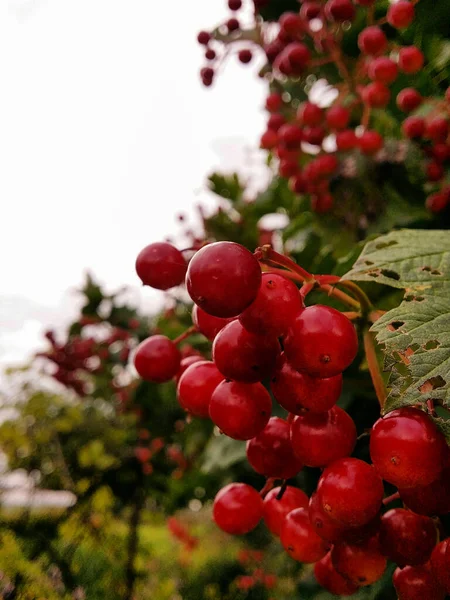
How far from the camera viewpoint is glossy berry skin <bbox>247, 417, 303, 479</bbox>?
2.45ft

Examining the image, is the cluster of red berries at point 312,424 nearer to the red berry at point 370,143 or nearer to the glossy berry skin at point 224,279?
the glossy berry skin at point 224,279

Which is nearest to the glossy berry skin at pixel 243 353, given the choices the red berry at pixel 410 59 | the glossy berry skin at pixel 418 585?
the glossy berry skin at pixel 418 585

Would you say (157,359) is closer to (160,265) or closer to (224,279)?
(160,265)

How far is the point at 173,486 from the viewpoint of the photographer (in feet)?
12.8

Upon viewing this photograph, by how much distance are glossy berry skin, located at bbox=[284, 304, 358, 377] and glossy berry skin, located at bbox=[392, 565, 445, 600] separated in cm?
34

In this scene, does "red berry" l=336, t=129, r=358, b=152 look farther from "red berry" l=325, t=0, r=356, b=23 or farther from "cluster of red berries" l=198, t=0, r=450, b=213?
"red berry" l=325, t=0, r=356, b=23

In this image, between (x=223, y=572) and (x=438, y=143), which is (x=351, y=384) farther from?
(x=223, y=572)

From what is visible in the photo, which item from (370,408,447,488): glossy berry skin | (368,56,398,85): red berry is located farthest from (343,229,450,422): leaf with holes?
(368,56,398,85): red berry

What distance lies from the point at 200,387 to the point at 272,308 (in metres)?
0.26

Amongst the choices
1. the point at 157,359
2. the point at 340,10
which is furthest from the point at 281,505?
the point at 340,10

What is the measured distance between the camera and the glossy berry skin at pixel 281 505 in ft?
2.66

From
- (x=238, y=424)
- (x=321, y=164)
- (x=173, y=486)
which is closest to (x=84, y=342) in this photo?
(x=173, y=486)

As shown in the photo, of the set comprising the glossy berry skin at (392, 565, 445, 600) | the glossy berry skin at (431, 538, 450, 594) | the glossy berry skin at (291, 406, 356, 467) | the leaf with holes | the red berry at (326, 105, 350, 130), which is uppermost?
the red berry at (326, 105, 350, 130)

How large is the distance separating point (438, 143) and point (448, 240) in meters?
0.94
